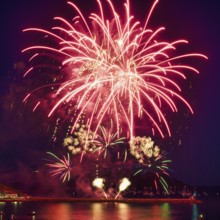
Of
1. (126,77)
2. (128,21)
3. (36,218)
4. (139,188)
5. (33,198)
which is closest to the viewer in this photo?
(128,21)

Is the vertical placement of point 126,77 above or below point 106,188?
above

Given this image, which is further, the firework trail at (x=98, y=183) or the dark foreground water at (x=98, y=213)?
the firework trail at (x=98, y=183)

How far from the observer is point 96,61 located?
3675 cm

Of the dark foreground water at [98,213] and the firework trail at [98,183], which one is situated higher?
the firework trail at [98,183]

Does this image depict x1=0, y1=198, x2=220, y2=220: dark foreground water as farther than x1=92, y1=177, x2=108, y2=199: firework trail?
No

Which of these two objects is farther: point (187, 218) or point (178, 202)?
point (178, 202)

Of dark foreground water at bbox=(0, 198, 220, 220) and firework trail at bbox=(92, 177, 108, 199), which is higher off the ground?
firework trail at bbox=(92, 177, 108, 199)

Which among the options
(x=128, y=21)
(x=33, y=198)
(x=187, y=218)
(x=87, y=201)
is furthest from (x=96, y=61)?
(x=33, y=198)

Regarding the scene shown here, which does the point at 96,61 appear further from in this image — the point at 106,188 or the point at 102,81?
the point at 106,188

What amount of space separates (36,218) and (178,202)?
4637 cm

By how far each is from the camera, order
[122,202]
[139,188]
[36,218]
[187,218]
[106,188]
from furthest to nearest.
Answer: [139,188] < [122,202] < [106,188] < [187,218] < [36,218]

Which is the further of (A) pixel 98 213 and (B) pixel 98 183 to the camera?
(B) pixel 98 183

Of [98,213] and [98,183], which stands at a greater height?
[98,183]

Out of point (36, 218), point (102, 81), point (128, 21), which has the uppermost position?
point (128, 21)
